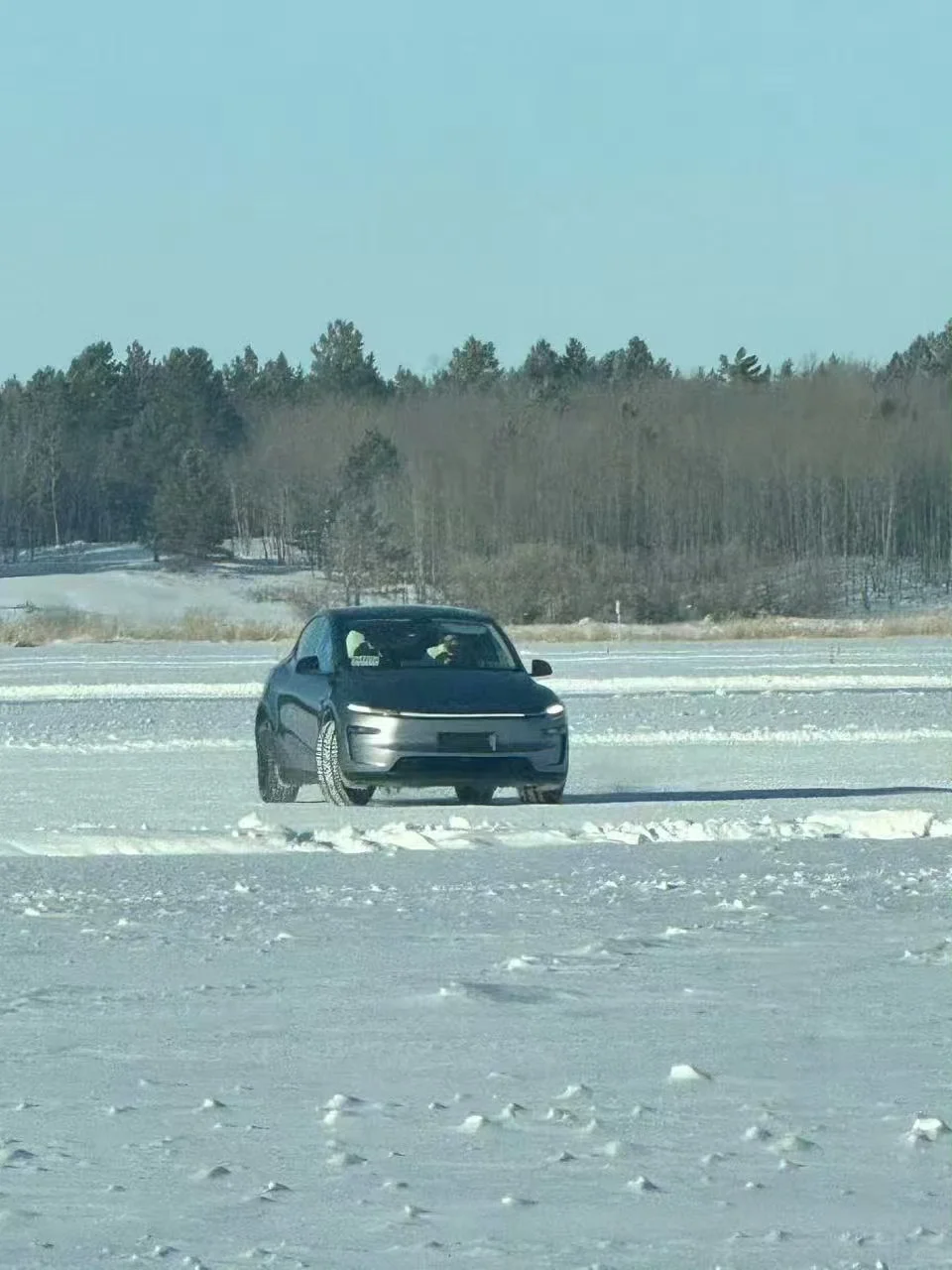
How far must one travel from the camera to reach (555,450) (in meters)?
96.8

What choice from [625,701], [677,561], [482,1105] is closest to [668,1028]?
[482,1105]

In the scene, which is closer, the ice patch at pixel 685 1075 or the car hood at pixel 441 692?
the ice patch at pixel 685 1075

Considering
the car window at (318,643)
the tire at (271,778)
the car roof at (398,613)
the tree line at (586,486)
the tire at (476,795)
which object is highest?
the tree line at (586,486)

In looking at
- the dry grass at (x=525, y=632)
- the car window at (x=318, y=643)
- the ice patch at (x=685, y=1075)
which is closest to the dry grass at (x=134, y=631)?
the dry grass at (x=525, y=632)

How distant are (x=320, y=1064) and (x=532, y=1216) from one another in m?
1.82

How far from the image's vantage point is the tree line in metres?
76.7

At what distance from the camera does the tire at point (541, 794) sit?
53.3 ft

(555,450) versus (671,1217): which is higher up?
(555,450)

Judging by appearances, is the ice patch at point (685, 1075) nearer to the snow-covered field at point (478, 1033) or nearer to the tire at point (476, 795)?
the snow-covered field at point (478, 1033)

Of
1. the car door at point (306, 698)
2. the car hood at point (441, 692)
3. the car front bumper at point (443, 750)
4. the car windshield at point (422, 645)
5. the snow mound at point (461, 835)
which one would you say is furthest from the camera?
the car windshield at point (422, 645)

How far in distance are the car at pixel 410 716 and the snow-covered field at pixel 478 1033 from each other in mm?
397

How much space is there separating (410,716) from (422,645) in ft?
5.12

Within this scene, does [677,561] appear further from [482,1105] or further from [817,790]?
[482,1105]

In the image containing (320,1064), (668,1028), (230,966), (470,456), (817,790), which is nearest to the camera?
(320,1064)
